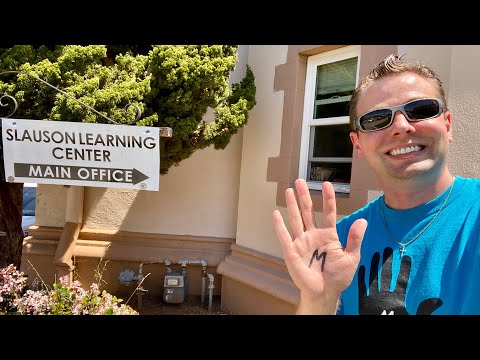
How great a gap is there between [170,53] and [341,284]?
2.74 meters

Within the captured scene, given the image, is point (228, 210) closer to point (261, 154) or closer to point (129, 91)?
point (261, 154)

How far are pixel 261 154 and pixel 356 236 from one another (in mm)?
3025

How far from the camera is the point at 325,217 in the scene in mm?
1170

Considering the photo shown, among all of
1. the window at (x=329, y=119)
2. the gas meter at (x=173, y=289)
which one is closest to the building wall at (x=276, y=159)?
the window at (x=329, y=119)

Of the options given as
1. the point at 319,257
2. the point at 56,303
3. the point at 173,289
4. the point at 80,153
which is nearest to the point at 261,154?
the point at 173,289

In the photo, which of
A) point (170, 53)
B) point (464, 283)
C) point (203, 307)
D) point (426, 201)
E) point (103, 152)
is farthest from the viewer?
point (203, 307)

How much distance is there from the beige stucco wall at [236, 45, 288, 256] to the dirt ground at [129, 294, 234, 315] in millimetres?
860

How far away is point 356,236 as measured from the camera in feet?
3.59

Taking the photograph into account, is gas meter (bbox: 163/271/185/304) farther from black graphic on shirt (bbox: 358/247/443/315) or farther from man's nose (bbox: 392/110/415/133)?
man's nose (bbox: 392/110/415/133)

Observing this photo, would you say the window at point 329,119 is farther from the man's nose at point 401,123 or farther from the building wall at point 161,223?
the man's nose at point 401,123

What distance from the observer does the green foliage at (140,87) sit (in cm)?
298

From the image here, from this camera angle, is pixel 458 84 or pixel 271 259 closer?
pixel 458 84

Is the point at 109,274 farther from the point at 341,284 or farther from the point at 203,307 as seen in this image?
the point at 341,284

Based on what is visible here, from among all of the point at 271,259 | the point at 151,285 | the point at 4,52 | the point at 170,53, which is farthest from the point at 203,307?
the point at 4,52
